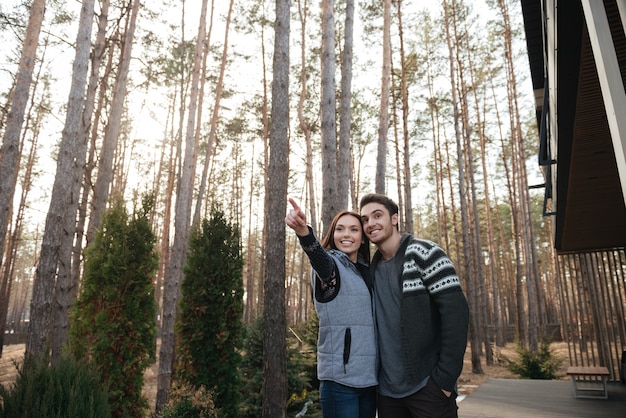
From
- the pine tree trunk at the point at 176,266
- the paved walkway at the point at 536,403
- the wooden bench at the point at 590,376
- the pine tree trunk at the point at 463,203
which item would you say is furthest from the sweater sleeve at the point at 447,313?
the pine tree trunk at the point at 463,203

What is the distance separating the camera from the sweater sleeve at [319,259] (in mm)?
2215

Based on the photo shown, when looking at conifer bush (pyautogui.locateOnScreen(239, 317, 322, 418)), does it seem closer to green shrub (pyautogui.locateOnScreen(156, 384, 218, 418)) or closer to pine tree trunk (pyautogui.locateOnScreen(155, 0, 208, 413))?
green shrub (pyautogui.locateOnScreen(156, 384, 218, 418))

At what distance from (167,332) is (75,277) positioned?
4876 mm

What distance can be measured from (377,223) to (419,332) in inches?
25.8

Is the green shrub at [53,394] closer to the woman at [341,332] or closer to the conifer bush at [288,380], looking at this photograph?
the woman at [341,332]

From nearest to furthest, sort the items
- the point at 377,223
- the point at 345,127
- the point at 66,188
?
the point at 377,223 → the point at 66,188 → the point at 345,127

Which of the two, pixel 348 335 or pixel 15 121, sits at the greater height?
pixel 15 121

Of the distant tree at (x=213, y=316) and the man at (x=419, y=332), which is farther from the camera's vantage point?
the distant tree at (x=213, y=316)

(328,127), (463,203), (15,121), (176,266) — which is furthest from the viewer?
(463,203)

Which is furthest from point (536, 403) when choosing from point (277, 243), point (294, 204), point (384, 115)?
point (384, 115)

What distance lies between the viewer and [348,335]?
7.15 ft

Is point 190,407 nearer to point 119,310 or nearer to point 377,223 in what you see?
point 119,310

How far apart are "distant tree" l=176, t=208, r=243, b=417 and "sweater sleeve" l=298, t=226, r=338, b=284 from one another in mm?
4824

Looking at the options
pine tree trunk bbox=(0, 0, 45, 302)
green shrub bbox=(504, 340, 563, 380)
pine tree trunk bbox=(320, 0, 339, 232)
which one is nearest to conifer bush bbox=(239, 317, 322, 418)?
pine tree trunk bbox=(320, 0, 339, 232)
